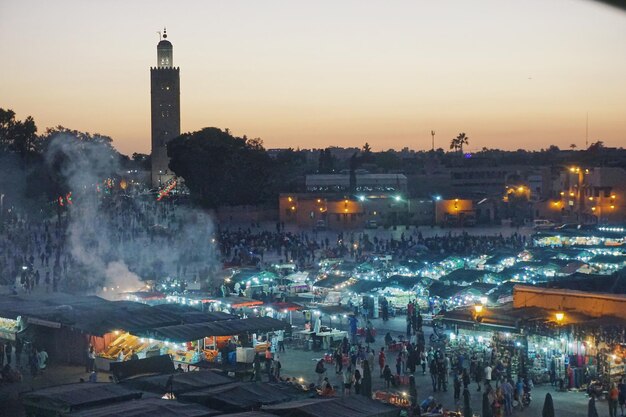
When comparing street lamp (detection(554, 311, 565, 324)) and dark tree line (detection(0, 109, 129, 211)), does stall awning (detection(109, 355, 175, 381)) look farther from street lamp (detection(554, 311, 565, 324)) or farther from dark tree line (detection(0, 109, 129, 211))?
dark tree line (detection(0, 109, 129, 211))

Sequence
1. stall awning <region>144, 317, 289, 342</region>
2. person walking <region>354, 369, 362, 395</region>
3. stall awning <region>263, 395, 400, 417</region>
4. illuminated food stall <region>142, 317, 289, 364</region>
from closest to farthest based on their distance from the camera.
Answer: stall awning <region>263, 395, 400, 417</region>
person walking <region>354, 369, 362, 395</region>
stall awning <region>144, 317, 289, 342</region>
illuminated food stall <region>142, 317, 289, 364</region>

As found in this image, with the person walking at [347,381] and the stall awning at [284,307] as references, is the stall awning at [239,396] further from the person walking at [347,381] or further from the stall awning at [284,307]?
the stall awning at [284,307]

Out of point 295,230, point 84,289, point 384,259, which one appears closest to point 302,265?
point 384,259

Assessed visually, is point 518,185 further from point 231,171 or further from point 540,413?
point 540,413

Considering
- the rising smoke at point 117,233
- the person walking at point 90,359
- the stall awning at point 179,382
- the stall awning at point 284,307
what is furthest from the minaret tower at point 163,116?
the stall awning at point 179,382

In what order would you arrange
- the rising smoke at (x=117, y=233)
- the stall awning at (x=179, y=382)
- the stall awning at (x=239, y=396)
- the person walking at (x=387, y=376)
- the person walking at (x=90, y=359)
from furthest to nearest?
the rising smoke at (x=117, y=233) → the person walking at (x=90, y=359) → the person walking at (x=387, y=376) → the stall awning at (x=179, y=382) → the stall awning at (x=239, y=396)

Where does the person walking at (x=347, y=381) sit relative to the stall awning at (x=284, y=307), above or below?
below

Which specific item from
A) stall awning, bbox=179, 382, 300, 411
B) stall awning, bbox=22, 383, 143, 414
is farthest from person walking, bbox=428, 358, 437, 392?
stall awning, bbox=22, 383, 143, 414

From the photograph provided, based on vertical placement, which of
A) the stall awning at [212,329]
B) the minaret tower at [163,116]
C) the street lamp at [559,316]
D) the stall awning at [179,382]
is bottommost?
the stall awning at [179,382]
